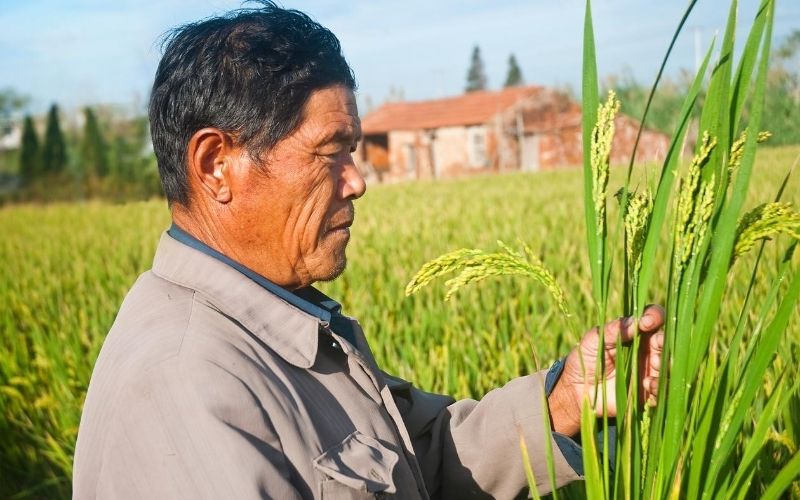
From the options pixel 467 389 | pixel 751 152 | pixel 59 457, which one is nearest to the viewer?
pixel 751 152

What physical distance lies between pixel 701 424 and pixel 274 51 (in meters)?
0.91

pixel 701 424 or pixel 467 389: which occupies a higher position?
pixel 701 424

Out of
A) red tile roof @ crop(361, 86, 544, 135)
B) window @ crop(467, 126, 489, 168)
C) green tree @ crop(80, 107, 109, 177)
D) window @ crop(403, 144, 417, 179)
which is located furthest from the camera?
window @ crop(403, 144, 417, 179)

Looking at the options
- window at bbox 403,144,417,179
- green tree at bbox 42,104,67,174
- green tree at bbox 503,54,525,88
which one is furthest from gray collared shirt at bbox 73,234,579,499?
green tree at bbox 503,54,525,88

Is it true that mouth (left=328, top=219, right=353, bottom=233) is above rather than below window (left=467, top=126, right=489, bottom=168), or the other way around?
above

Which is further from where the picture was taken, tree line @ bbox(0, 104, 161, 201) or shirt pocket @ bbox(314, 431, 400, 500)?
tree line @ bbox(0, 104, 161, 201)

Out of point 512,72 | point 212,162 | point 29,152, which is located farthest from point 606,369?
point 512,72

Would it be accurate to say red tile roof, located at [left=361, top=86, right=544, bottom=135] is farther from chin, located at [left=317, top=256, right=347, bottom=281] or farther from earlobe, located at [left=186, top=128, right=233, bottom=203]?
earlobe, located at [left=186, top=128, right=233, bottom=203]

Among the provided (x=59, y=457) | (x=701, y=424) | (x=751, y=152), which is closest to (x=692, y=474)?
(x=701, y=424)

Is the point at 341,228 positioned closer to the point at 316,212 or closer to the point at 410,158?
the point at 316,212

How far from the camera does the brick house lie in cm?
3141

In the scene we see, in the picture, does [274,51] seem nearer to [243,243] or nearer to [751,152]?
[243,243]

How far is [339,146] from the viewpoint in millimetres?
1633

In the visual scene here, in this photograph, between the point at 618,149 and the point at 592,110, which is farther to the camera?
the point at 618,149
